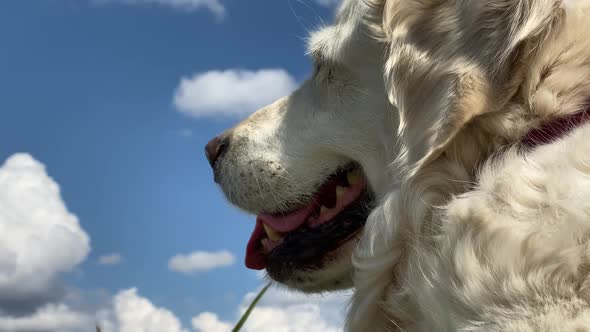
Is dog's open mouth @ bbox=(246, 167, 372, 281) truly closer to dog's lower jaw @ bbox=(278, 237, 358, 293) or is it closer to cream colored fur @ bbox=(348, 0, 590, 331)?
dog's lower jaw @ bbox=(278, 237, 358, 293)

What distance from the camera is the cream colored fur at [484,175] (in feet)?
6.02

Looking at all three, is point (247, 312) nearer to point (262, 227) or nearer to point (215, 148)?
point (262, 227)

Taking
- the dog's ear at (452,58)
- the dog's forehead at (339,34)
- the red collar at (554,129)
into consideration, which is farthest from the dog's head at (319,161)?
the red collar at (554,129)

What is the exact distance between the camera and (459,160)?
2.23 meters

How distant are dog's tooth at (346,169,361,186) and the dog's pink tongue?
23 centimetres

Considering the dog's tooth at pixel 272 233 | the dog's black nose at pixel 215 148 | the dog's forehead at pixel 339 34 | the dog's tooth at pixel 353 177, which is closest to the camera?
the dog's forehead at pixel 339 34

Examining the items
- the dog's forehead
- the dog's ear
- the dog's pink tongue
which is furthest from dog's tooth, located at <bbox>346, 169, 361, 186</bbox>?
the dog's ear

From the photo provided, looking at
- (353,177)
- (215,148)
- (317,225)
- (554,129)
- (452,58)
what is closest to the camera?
(554,129)

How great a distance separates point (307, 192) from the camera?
122 inches

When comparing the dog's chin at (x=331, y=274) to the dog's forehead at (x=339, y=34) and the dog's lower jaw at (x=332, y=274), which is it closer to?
the dog's lower jaw at (x=332, y=274)

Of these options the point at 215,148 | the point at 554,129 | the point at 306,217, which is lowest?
the point at 554,129

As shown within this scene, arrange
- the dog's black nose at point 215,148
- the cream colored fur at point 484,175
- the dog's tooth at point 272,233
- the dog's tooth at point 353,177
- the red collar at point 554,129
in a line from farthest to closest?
the dog's black nose at point 215,148 → the dog's tooth at point 272,233 → the dog's tooth at point 353,177 → the red collar at point 554,129 → the cream colored fur at point 484,175

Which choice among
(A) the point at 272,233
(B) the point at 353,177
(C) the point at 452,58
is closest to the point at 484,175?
(C) the point at 452,58

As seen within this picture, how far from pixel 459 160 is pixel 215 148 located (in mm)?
1585
